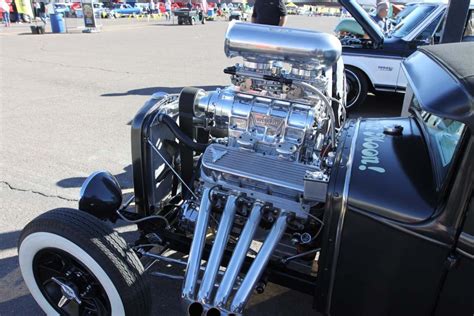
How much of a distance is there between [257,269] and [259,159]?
564 mm

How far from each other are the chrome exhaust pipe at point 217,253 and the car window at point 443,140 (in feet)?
3.16

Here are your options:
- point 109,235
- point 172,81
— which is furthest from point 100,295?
point 172,81

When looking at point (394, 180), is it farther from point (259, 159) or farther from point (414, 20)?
point (414, 20)

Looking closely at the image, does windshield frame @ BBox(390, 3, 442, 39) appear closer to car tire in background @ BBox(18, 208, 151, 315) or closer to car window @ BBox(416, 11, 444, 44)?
car window @ BBox(416, 11, 444, 44)

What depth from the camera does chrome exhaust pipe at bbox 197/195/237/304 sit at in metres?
1.79

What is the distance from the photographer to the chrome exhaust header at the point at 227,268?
177 cm

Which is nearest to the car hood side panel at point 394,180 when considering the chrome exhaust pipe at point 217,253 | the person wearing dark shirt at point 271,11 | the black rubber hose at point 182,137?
the chrome exhaust pipe at point 217,253

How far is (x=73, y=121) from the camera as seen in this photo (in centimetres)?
550

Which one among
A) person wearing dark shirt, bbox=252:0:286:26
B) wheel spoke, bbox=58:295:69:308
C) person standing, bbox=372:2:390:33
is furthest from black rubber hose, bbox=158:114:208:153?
person standing, bbox=372:2:390:33

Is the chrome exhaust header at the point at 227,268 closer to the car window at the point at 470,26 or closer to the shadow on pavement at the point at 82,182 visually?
the shadow on pavement at the point at 82,182

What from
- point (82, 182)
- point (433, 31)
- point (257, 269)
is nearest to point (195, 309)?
point (257, 269)

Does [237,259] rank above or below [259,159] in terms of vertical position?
below

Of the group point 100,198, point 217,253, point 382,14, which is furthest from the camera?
point 382,14

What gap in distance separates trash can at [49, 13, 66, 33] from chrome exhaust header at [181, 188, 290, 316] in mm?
18012
